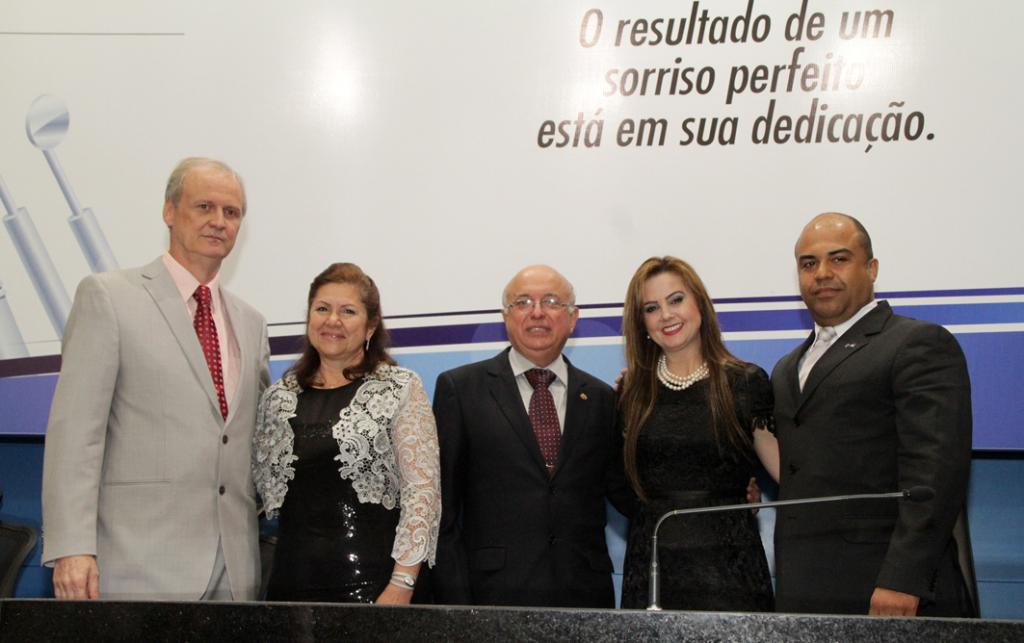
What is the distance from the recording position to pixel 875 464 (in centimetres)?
251

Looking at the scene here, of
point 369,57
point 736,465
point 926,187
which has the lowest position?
point 736,465

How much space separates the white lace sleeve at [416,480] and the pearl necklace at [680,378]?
0.66 meters

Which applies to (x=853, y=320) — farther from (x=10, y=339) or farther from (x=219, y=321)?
(x=10, y=339)

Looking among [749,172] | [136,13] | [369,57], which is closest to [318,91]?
[369,57]

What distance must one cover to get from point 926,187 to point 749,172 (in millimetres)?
555

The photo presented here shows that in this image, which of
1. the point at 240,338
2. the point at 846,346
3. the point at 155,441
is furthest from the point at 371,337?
the point at 846,346

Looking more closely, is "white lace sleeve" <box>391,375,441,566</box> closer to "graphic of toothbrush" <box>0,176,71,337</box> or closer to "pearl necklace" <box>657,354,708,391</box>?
"pearl necklace" <box>657,354,708,391</box>

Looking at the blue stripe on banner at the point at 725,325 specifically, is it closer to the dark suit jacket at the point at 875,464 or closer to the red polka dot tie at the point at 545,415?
the red polka dot tie at the point at 545,415

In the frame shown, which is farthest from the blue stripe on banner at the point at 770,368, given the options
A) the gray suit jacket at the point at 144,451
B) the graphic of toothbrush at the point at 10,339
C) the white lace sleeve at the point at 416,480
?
the gray suit jacket at the point at 144,451

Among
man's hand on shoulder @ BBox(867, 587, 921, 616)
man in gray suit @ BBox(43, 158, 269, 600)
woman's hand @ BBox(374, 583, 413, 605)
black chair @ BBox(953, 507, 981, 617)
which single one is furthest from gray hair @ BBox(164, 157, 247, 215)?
black chair @ BBox(953, 507, 981, 617)

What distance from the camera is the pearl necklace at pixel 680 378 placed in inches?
110

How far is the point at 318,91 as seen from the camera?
3.61 meters

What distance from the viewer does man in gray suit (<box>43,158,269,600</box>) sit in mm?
2400

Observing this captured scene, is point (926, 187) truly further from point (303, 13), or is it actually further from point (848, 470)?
point (303, 13)
